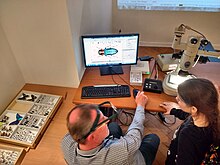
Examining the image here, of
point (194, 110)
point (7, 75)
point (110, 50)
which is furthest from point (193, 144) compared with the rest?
point (7, 75)

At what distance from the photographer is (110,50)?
1698mm

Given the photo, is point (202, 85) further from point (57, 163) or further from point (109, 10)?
point (109, 10)

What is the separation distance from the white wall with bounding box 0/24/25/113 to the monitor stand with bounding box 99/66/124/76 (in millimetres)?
741

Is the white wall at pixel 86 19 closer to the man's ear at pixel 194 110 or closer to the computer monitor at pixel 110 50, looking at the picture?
the computer monitor at pixel 110 50

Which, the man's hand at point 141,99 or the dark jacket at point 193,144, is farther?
the man's hand at point 141,99

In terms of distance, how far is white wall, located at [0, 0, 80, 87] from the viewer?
1.37m

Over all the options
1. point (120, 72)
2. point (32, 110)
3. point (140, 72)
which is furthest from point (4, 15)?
point (140, 72)

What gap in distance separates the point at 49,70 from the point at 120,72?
0.62 meters

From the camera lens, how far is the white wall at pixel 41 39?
1.37 m

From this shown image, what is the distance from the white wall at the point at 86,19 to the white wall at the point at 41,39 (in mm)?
66

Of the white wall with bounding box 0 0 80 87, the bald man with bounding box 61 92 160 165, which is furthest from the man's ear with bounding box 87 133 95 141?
the white wall with bounding box 0 0 80 87

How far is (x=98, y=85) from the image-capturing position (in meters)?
1.68

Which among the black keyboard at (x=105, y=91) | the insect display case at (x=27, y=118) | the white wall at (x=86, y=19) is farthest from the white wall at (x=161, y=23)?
the insect display case at (x=27, y=118)

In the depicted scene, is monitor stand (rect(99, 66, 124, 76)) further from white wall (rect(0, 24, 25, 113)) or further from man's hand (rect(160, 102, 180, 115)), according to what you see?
white wall (rect(0, 24, 25, 113))
